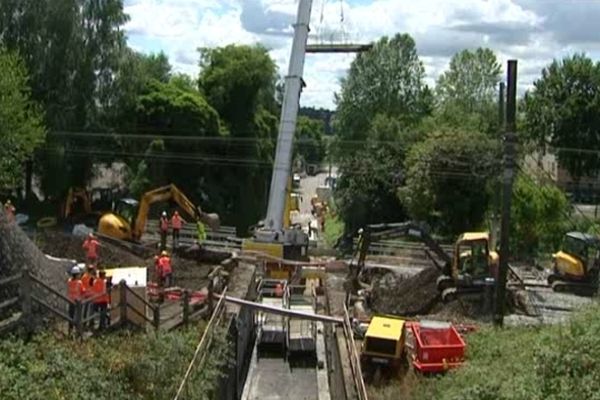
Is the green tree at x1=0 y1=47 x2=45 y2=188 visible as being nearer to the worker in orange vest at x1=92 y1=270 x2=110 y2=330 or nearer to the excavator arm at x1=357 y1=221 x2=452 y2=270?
the excavator arm at x1=357 y1=221 x2=452 y2=270

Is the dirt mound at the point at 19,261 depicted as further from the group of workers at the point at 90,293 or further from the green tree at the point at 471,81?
the green tree at the point at 471,81

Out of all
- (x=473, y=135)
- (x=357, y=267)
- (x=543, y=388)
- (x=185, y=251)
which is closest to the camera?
(x=543, y=388)

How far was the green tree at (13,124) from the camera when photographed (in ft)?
117

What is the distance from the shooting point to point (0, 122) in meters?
35.2

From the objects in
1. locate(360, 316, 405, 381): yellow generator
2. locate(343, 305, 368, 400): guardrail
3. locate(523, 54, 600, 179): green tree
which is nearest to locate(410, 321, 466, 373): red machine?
locate(360, 316, 405, 381): yellow generator

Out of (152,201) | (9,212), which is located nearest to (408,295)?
(152,201)

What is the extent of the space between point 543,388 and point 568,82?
2023 inches

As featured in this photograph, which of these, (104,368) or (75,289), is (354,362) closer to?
(75,289)

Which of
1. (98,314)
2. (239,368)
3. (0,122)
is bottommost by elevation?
(239,368)

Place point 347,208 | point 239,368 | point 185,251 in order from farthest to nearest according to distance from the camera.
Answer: point 347,208, point 185,251, point 239,368

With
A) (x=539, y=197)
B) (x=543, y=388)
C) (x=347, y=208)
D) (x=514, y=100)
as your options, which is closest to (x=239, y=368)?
(x=514, y=100)

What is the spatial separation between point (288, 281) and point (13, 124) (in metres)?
12.9

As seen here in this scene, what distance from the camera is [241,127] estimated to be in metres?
55.8

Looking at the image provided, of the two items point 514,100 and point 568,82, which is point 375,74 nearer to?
point 568,82
